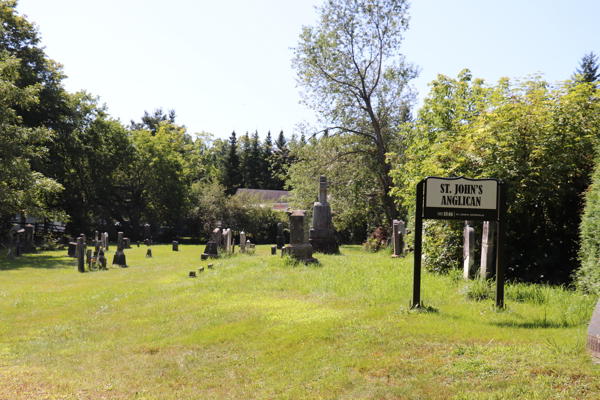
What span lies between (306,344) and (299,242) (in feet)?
32.1

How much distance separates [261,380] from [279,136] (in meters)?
86.1

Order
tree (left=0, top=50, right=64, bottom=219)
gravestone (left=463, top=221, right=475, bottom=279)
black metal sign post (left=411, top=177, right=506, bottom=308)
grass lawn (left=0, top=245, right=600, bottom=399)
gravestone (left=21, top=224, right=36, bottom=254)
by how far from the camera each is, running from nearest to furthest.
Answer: grass lawn (left=0, top=245, right=600, bottom=399)
black metal sign post (left=411, top=177, right=506, bottom=308)
gravestone (left=463, top=221, right=475, bottom=279)
tree (left=0, top=50, right=64, bottom=219)
gravestone (left=21, top=224, right=36, bottom=254)

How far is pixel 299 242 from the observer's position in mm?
16484

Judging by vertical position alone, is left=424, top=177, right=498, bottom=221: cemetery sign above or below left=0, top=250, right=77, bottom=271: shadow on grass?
above

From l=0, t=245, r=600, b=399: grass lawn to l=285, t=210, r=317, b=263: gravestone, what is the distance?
398cm

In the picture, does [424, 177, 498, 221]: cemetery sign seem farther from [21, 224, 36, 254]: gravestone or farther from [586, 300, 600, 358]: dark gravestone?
[21, 224, 36, 254]: gravestone

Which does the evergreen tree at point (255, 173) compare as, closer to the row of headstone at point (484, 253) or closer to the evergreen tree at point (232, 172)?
the evergreen tree at point (232, 172)

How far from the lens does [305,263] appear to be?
15750 mm

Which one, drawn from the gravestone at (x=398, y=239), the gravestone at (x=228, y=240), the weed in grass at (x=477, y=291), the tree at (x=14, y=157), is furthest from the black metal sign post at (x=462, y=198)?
the tree at (x=14, y=157)

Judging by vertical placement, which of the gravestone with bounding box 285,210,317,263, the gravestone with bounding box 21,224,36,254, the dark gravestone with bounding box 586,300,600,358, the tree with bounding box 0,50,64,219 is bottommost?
the gravestone with bounding box 21,224,36,254

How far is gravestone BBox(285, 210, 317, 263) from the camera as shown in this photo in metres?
16.2

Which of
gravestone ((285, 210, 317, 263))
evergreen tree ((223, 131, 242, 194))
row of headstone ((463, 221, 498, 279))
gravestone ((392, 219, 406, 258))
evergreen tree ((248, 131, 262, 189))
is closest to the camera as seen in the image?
row of headstone ((463, 221, 498, 279))

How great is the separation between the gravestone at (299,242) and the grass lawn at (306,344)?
3.98m

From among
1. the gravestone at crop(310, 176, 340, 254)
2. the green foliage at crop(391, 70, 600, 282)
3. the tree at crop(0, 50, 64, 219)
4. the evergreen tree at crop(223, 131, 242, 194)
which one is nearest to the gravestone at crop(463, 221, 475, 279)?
the green foliage at crop(391, 70, 600, 282)
